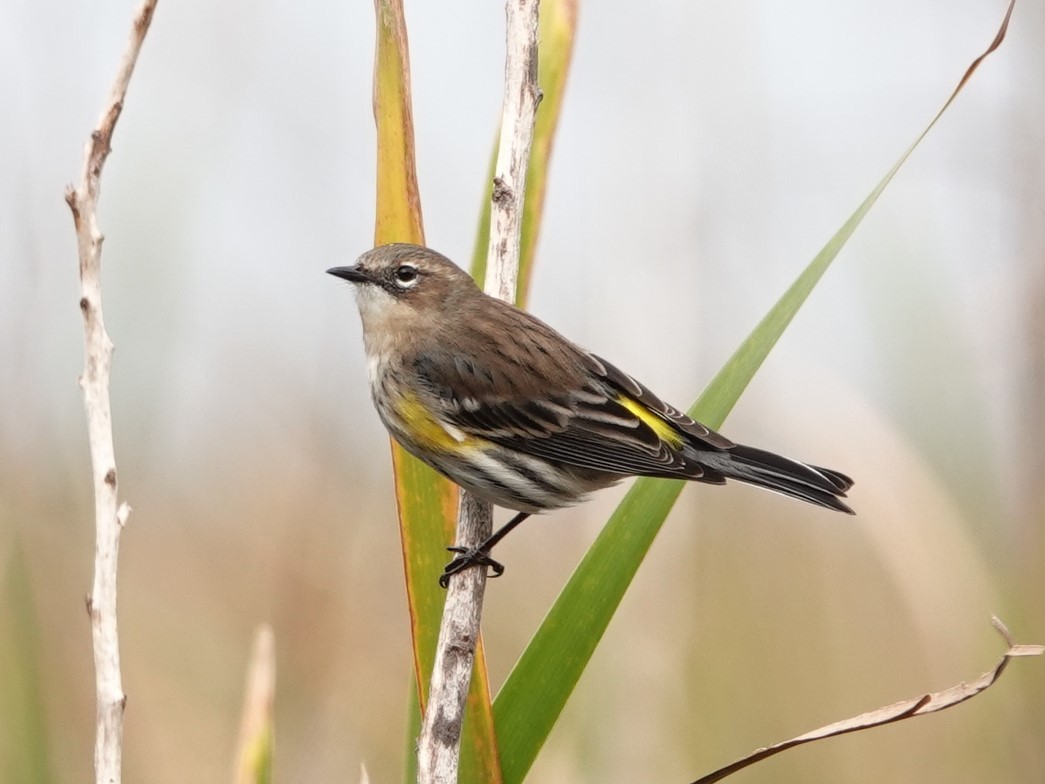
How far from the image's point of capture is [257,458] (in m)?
4.41

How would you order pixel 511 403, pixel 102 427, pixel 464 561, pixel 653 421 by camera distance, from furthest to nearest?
1. pixel 653 421
2. pixel 511 403
3. pixel 464 561
4. pixel 102 427

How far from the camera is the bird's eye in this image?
129 inches

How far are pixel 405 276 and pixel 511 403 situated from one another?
0.49 meters

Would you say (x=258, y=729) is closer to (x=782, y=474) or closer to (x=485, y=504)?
(x=485, y=504)

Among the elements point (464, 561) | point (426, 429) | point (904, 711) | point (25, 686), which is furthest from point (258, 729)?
point (426, 429)

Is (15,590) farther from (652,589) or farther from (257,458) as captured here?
(257,458)

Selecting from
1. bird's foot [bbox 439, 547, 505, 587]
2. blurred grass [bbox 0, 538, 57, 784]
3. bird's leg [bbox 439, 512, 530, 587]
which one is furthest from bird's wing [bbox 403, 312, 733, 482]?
blurred grass [bbox 0, 538, 57, 784]

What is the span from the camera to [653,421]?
344cm

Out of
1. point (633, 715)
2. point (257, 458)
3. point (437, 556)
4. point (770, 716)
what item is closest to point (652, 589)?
point (633, 715)

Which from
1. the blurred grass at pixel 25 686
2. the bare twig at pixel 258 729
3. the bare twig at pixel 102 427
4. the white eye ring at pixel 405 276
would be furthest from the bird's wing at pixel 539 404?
the bare twig at pixel 102 427

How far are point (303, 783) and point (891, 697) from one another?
8.28 ft

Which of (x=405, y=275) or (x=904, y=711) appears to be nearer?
(x=904, y=711)

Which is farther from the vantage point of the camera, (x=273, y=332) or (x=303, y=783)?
(x=273, y=332)

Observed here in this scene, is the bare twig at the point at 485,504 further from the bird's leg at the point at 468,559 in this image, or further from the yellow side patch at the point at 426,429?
the yellow side patch at the point at 426,429
